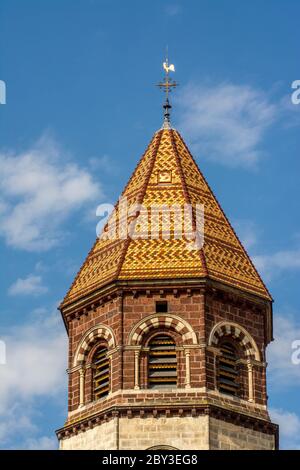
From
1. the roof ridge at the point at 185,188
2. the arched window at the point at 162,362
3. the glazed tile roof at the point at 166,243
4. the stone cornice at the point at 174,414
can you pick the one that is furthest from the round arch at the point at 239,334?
the stone cornice at the point at 174,414

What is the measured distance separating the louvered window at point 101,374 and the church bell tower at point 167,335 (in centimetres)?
3

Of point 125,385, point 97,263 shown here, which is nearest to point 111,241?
point 97,263

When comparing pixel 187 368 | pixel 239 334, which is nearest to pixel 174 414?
pixel 187 368

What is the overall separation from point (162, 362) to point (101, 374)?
190 cm

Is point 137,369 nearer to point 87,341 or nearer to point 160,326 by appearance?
point 160,326

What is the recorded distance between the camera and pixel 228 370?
67.9m

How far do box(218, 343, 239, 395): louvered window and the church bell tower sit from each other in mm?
27

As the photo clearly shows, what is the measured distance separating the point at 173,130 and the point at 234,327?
319 inches

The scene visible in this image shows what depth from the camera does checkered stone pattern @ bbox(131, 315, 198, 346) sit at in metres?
67.4

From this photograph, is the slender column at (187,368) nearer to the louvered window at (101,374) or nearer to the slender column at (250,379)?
the slender column at (250,379)

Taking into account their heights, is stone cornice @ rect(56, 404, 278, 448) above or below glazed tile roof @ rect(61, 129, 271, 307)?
below

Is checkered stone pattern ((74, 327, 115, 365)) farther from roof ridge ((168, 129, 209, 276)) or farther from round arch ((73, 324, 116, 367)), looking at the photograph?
roof ridge ((168, 129, 209, 276))

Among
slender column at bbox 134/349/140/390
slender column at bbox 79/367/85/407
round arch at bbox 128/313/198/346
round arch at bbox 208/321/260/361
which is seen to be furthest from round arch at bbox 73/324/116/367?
round arch at bbox 208/321/260/361

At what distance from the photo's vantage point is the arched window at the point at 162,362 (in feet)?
220
